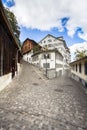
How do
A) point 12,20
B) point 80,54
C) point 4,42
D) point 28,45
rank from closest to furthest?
1. point 4,42
2. point 12,20
3. point 80,54
4. point 28,45

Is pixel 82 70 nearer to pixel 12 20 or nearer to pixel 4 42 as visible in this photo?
pixel 4 42

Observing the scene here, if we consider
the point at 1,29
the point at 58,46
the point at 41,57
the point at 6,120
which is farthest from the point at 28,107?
the point at 58,46

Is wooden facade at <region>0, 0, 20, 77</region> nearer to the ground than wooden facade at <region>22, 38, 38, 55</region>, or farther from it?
nearer to the ground

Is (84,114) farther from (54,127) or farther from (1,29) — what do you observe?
(1,29)

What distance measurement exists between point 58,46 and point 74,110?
44519 mm

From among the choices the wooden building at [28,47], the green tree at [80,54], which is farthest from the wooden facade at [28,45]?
the green tree at [80,54]

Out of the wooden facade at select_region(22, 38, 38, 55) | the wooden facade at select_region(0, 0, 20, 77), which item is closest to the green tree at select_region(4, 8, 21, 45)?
the wooden facade at select_region(0, 0, 20, 77)

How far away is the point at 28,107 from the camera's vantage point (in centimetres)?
702

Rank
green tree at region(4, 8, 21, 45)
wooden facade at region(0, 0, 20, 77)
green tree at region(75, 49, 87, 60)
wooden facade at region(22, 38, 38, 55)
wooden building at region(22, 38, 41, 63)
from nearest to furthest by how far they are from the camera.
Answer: wooden facade at region(0, 0, 20, 77) → green tree at region(4, 8, 21, 45) → green tree at region(75, 49, 87, 60) → wooden building at region(22, 38, 41, 63) → wooden facade at region(22, 38, 38, 55)

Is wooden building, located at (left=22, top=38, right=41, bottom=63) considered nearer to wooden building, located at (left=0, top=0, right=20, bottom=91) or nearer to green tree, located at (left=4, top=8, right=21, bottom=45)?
green tree, located at (left=4, top=8, right=21, bottom=45)

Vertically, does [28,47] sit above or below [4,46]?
above

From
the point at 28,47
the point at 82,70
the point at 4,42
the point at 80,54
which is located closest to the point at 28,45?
the point at 28,47

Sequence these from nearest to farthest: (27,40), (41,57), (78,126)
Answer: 1. (78,126)
2. (41,57)
3. (27,40)

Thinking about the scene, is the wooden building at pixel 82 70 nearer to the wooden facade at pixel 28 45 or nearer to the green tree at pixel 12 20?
the green tree at pixel 12 20
